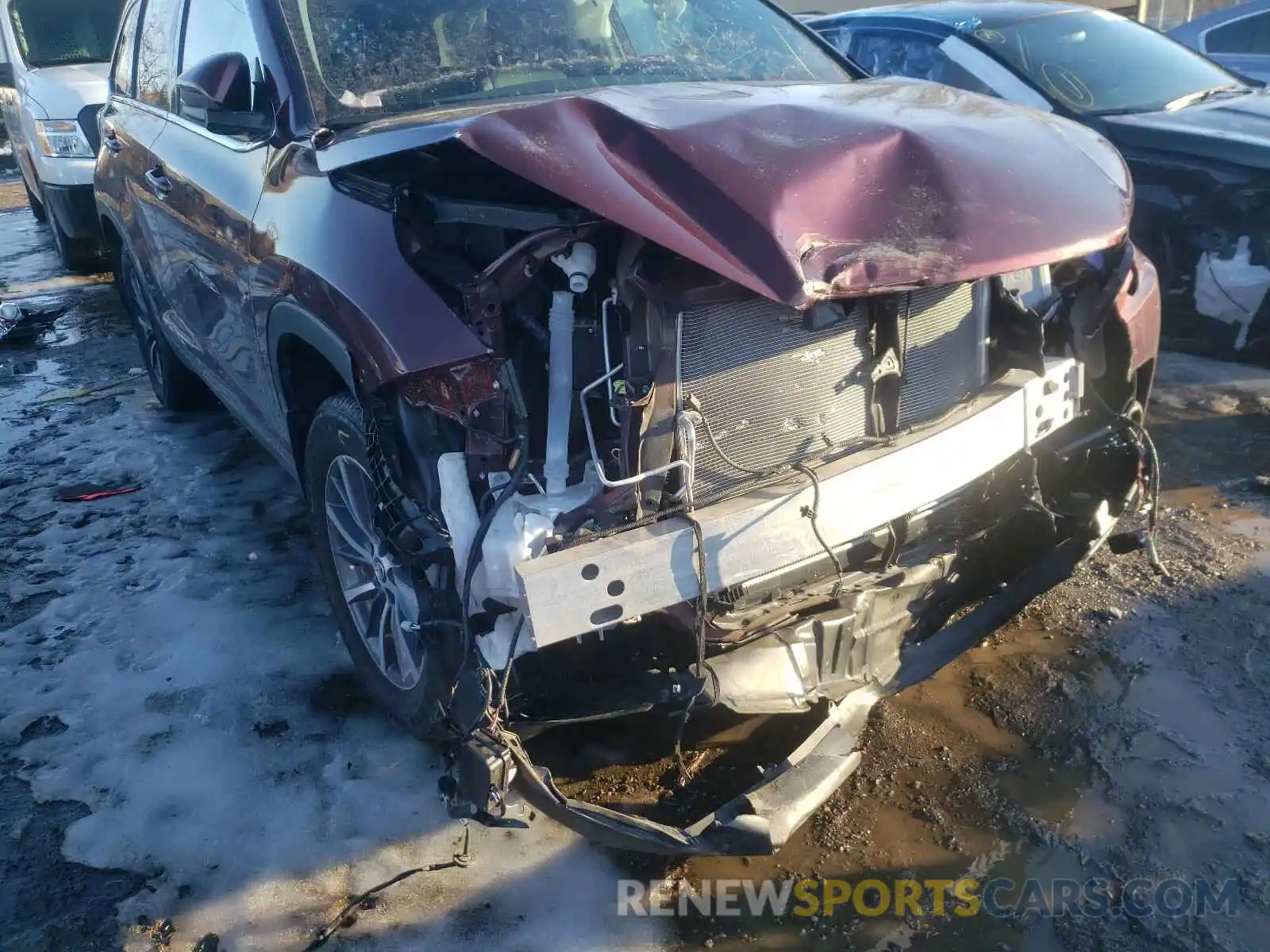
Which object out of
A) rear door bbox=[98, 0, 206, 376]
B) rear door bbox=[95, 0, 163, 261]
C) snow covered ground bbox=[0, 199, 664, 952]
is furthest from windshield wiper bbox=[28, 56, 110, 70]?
snow covered ground bbox=[0, 199, 664, 952]

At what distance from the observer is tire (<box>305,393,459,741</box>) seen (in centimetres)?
237

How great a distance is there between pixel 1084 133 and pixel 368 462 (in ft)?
6.53

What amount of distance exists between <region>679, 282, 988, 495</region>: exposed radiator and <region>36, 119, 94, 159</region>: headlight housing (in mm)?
7472

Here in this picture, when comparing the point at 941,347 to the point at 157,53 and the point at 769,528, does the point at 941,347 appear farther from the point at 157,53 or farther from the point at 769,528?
the point at 157,53

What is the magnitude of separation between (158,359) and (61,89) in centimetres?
414

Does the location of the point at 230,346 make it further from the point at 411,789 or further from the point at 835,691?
the point at 835,691

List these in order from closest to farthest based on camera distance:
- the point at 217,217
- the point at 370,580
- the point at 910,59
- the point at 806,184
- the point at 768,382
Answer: the point at 806,184, the point at 768,382, the point at 370,580, the point at 217,217, the point at 910,59

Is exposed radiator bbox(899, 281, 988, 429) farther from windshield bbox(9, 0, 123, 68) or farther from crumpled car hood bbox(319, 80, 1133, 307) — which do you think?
windshield bbox(9, 0, 123, 68)

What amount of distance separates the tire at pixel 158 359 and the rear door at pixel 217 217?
4.02ft

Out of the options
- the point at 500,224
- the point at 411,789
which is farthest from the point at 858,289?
the point at 411,789

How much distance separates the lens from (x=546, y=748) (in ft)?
9.14

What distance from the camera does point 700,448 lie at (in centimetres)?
218

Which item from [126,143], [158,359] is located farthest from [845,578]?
[158,359]

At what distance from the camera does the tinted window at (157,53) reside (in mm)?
4000
